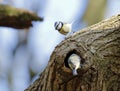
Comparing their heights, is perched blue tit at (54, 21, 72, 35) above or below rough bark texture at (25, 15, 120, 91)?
above

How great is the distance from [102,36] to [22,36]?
5.21 m

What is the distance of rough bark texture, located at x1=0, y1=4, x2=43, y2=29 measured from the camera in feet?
10.5

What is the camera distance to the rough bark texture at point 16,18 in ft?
10.5

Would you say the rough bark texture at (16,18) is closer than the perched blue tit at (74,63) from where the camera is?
No

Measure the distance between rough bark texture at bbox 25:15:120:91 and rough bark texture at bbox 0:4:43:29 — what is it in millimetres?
982

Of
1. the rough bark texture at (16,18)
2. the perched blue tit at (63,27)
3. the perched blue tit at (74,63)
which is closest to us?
the perched blue tit at (74,63)

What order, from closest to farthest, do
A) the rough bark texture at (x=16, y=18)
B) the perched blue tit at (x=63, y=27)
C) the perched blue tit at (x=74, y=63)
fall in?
the perched blue tit at (x=74, y=63)
the perched blue tit at (x=63, y=27)
the rough bark texture at (x=16, y=18)

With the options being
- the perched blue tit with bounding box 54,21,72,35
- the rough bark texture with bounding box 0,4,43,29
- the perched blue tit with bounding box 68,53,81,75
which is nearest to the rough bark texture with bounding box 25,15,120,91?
the perched blue tit with bounding box 68,53,81,75

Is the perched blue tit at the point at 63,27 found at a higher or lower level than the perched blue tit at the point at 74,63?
higher

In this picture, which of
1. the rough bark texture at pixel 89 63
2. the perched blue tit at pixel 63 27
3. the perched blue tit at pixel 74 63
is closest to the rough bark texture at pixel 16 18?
the perched blue tit at pixel 63 27

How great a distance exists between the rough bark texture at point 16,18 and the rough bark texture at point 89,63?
0.98 metres

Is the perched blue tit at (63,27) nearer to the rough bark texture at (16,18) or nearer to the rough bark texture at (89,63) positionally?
the rough bark texture at (89,63)

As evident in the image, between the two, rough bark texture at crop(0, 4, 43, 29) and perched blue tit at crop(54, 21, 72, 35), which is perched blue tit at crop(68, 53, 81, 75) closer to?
perched blue tit at crop(54, 21, 72, 35)

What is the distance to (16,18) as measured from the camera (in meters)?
3.21
